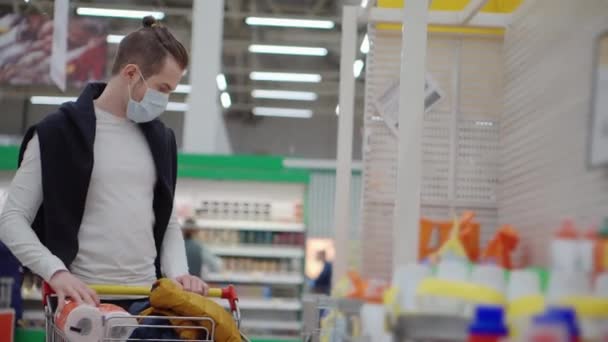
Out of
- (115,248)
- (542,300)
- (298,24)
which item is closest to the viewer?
(542,300)

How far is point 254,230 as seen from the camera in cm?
1127

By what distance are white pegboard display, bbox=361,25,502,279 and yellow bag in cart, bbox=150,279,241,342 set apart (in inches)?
17.9

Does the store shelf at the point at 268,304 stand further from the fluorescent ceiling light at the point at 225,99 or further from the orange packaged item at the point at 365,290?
the fluorescent ceiling light at the point at 225,99

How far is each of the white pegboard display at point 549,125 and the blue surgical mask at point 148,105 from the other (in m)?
1.23

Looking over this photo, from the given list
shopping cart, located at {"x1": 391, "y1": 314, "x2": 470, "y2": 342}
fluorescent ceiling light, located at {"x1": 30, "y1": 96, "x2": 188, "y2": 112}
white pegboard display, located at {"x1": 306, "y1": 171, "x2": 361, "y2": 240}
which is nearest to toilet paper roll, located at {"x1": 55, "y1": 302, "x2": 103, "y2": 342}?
shopping cart, located at {"x1": 391, "y1": 314, "x2": 470, "y2": 342}

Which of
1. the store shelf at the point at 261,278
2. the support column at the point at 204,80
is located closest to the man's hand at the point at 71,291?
the store shelf at the point at 261,278

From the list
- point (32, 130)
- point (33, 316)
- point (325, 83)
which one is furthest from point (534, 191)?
point (325, 83)

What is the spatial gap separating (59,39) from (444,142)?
5140mm

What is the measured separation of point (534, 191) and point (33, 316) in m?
9.18

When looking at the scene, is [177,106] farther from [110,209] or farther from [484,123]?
[484,123]

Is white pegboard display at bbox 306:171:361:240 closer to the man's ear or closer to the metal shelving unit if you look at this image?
the metal shelving unit

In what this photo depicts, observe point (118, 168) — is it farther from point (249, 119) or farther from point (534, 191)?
point (249, 119)

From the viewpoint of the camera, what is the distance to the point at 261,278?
435 inches

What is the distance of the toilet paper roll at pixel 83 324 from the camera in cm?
243
